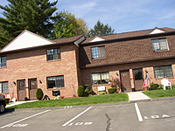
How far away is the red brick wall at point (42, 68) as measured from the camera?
58.7 feet

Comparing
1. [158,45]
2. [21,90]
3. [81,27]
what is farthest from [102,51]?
[81,27]

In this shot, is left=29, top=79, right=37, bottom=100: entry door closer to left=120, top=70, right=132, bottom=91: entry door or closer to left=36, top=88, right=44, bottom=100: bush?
left=36, top=88, right=44, bottom=100: bush

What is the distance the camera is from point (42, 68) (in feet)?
61.4

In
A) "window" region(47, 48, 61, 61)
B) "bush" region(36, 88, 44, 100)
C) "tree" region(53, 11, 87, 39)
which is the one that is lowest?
"bush" region(36, 88, 44, 100)

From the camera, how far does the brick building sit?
17844 millimetres

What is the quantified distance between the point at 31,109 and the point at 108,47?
10735 mm

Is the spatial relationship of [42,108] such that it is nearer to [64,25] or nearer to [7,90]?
[7,90]

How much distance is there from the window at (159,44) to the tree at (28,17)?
2283 cm

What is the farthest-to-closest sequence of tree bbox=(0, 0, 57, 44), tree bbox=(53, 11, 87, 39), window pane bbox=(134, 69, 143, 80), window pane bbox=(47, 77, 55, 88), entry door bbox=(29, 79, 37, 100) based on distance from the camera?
1. tree bbox=(53, 11, 87, 39)
2. tree bbox=(0, 0, 57, 44)
3. entry door bbox=(29, 79, 37, 100)
4. window pane bbox=(47, 77, 55, 88)
5. window pane bbox=(134, 69, 143, 80)

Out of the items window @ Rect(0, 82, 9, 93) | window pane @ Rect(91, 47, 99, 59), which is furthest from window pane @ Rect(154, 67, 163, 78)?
window @ Rect(0, 82, 9, 93)

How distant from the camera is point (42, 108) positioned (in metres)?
12.1

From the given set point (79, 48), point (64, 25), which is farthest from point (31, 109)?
point (64, 25)

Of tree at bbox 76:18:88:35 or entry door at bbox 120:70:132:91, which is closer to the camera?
entry door at bbox 120:70:132:91

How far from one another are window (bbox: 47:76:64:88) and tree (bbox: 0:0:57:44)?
17.4 metres
